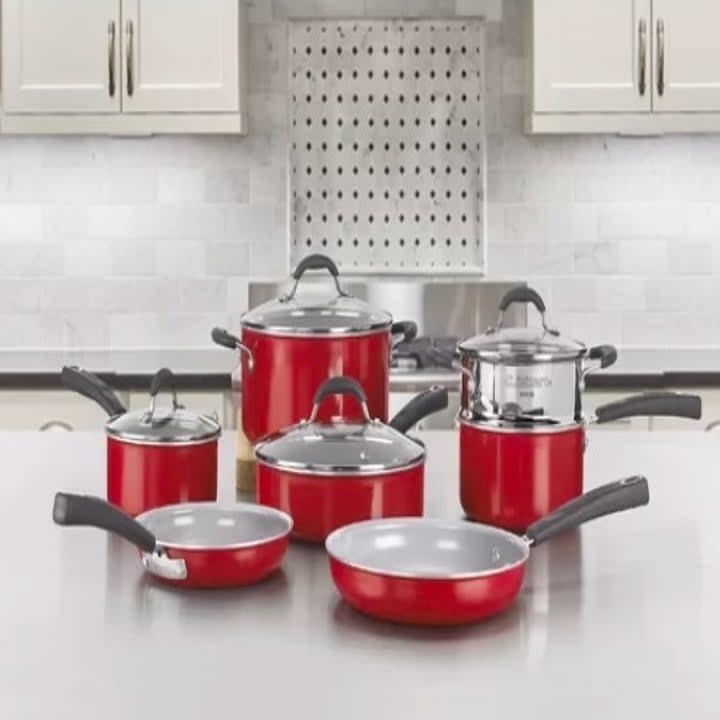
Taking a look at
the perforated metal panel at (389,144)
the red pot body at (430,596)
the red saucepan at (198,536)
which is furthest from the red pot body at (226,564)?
the perforated metal panel at (389,144)

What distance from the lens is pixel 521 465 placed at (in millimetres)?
1549

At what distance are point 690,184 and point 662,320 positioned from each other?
45 centimetres

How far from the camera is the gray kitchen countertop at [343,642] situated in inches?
41.1

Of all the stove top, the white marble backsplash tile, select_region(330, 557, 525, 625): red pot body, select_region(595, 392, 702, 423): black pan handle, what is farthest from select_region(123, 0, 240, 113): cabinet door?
select_region(330, 557, 525, 625): red pot body

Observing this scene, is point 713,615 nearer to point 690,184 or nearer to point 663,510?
point 663,510

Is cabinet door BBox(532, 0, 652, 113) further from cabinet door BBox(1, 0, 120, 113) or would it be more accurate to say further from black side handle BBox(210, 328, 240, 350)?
black side handle BBox(210, 328, 240, 350)

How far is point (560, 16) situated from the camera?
3.90m

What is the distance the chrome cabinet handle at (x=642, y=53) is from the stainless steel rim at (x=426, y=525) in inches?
108

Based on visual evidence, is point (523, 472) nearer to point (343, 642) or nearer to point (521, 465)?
point (521, 465)

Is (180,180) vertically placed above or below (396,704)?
above

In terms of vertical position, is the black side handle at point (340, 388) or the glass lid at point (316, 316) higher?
the glass lid at point (316, 316)

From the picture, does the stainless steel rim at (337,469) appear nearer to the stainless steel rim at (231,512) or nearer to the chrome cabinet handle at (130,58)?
the stainless steel rim at (231,512)

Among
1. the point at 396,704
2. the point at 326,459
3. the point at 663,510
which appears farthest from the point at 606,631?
the point at 663,510

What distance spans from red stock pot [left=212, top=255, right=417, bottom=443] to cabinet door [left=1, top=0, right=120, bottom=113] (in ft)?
7.72
